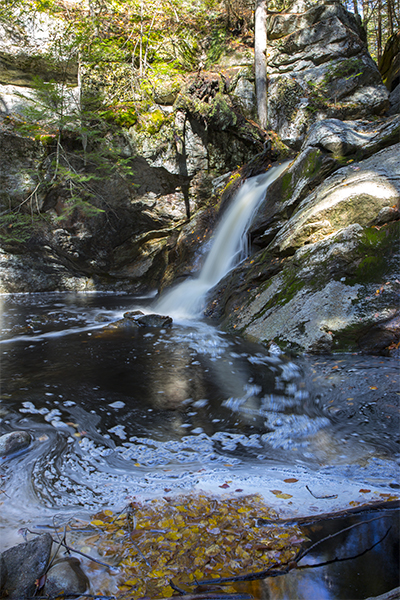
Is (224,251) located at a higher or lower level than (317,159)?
lower

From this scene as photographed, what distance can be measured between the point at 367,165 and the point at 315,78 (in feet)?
27.5

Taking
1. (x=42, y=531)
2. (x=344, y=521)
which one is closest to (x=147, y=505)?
(x=42, y=531)

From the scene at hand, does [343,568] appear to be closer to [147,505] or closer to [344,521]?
[344,521]

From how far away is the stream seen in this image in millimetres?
1943

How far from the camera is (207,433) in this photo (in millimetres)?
3057

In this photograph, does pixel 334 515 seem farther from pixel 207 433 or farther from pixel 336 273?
pixel 336 273

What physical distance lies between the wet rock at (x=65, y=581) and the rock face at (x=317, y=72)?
13.5m

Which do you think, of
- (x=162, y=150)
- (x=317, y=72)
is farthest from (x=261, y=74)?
(x=162, y=150)

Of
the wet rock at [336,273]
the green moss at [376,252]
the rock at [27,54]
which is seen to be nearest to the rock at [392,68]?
the wet rock at [336,273]

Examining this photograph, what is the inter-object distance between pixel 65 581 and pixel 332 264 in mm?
4995

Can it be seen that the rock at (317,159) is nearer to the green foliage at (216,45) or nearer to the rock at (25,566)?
the rock at (25,566)

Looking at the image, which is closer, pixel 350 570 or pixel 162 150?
pixel 350 570

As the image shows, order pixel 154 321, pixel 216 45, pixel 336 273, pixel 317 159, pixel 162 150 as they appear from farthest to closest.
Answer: pixel 216 45 < pixel 162 150 < pixel 154 321 < pixel 317 159 < pixel 336 273

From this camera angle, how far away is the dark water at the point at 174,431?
2.19 meters
